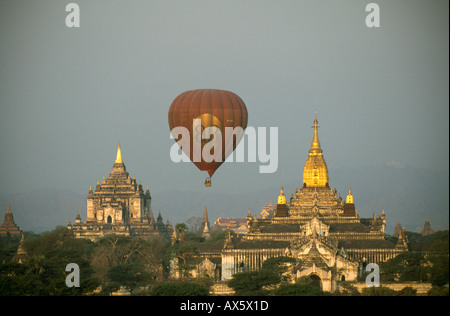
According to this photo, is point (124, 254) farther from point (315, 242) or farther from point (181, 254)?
point (315, 242)

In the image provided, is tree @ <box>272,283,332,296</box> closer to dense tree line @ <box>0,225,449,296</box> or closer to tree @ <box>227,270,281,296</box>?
dense tree line @ <box>0,225,449,296</box>

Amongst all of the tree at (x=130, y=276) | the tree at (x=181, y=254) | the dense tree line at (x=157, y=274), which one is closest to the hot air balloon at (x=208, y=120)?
the dense tree line at (x=157, y=274)

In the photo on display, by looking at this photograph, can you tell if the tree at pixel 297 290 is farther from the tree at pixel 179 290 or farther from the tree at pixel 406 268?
the tree at pixel 406 268

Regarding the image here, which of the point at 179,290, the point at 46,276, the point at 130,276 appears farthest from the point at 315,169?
the point at 179,290

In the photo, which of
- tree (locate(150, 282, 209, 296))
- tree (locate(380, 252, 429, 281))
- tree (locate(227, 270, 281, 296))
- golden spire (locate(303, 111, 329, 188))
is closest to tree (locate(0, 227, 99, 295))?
tree (locate(150, 282, 209, 296))
